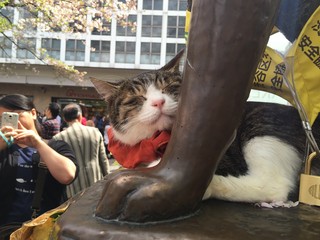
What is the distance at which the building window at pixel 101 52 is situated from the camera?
752 inches

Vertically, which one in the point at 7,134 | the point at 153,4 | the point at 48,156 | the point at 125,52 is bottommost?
the point at 48,156

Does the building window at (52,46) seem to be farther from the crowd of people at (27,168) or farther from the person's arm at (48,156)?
the person's arm at (48,156)

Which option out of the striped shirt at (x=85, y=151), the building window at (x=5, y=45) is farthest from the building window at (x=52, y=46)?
Answer: the striped shirt at (x=85, y=151)

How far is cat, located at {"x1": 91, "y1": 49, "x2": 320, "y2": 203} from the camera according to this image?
3.07 ft

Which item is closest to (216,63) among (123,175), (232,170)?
(123,175)

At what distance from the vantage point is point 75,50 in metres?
19.5

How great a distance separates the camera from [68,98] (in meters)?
20.8

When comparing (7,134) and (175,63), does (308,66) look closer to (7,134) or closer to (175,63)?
Answer: (175,63)

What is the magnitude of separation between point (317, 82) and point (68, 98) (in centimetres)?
2059

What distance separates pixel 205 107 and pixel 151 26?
768 inches

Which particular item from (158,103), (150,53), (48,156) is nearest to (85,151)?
(48,156)

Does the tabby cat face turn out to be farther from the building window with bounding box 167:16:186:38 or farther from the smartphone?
the building window with bounding box 167:16:186:38

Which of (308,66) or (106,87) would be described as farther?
(106,87)

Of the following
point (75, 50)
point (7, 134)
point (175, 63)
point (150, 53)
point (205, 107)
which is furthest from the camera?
point (75, 50)
